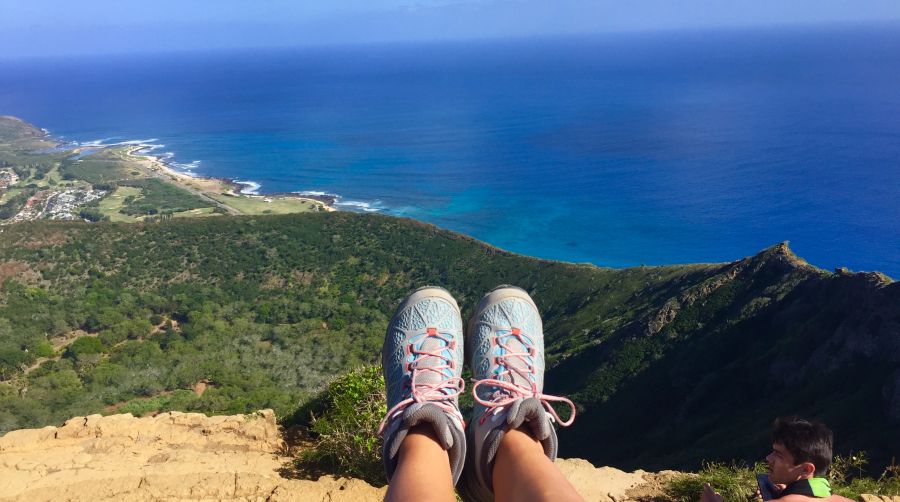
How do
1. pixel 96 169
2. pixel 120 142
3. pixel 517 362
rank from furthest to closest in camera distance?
pixel 120 142 → pixel 96 169 → pixel 517 362

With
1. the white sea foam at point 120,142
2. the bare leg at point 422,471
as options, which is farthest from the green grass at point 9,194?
the bare leg at point 422,471

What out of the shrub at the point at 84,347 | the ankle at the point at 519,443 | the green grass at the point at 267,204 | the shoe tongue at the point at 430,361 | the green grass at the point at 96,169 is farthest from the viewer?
the green grass at the point at 96,169

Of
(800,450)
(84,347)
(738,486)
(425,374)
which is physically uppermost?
(800,450)

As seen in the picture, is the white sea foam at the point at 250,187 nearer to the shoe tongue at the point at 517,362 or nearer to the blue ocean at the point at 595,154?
the blue ocean at the point at 595,154

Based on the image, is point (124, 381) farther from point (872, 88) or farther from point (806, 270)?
point (872, 88)

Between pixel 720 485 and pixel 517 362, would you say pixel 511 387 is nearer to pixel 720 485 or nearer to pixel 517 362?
pixel 517 362

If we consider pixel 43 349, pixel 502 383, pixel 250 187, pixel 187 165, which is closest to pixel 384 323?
pixel 43 349
